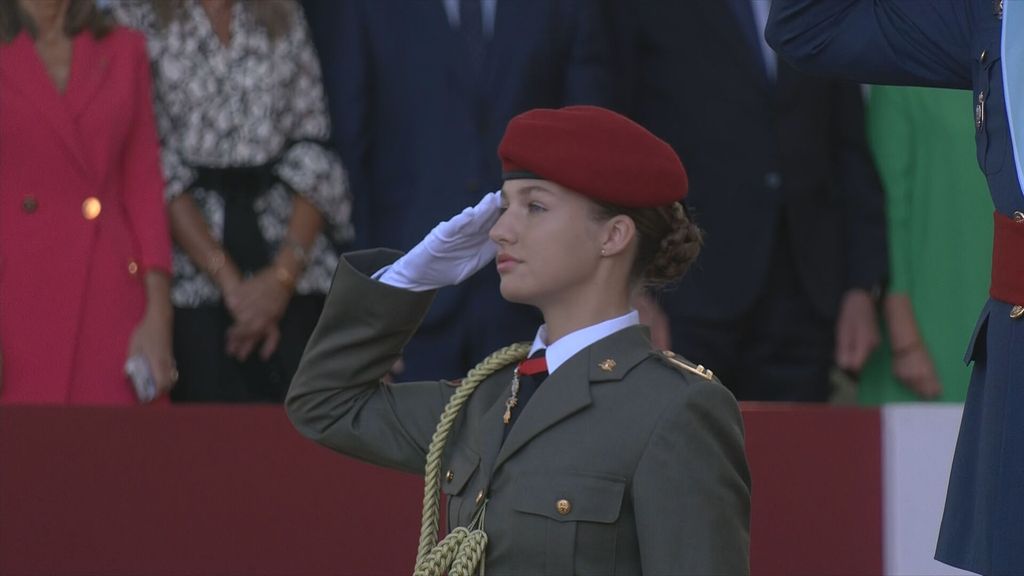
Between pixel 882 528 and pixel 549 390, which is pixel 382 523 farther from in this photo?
pixel 549 390

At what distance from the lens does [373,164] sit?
4.84 m

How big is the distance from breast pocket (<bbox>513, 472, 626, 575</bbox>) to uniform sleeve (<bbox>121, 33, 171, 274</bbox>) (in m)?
1.95

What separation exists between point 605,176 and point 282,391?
197 cm

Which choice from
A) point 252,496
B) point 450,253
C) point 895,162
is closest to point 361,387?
point 450,253

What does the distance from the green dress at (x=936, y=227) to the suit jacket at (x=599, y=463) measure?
233 cm

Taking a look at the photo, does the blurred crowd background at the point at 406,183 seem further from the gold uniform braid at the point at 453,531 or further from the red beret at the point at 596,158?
the red beret at the point at 596,158

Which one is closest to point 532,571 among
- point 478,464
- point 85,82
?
point 478,464

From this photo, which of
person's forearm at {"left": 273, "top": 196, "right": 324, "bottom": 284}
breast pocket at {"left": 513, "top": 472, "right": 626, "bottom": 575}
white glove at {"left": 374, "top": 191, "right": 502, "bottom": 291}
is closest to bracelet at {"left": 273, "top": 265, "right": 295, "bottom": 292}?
person's forearm at {"left": 273, "top": 196, "right": 324, "bottom": 284}

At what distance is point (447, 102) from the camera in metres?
4.78

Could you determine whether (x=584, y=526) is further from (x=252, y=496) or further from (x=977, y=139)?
(x=252, y=496)

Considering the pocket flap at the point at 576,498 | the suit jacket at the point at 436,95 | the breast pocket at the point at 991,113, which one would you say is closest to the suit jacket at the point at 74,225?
the suit jacket at the point at 436,95

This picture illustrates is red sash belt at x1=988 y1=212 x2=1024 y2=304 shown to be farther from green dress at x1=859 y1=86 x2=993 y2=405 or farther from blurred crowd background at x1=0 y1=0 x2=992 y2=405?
green dress at x1=859 y1=86 x2=993 y2=405

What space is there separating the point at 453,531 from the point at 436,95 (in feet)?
6.98

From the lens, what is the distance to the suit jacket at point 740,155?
4984 mm
